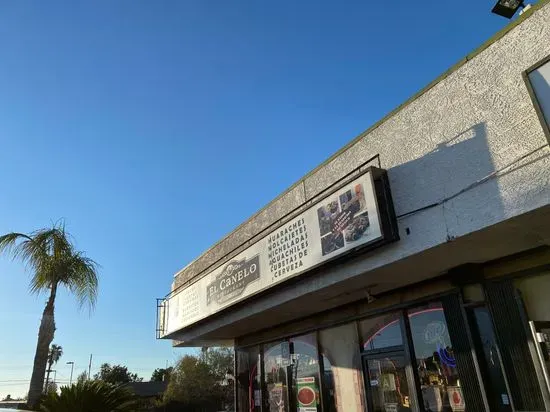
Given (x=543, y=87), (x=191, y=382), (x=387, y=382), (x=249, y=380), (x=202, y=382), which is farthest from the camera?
(x=202, y=382)

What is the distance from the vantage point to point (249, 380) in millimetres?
13539

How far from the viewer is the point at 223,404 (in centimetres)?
4209

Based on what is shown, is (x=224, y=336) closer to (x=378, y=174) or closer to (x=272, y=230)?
(x=272, y=230)

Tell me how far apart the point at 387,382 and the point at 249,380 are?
230 inches

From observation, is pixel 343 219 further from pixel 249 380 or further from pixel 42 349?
pixel 42 349

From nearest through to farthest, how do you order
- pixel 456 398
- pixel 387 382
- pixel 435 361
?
pixel 456 398 → pixel 435 361 → pixel 387 382

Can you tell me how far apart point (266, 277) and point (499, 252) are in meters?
4.68

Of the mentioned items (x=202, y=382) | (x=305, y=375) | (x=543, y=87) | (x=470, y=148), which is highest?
(x=543, y=87)

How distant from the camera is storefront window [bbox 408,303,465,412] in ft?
25.0

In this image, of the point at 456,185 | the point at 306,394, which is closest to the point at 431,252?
the point at 456,185

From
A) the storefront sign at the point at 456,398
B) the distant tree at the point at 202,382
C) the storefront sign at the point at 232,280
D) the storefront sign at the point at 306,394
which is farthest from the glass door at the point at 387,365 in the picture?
the distant tree at the point at 202,382

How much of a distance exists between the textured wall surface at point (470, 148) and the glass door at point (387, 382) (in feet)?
8.79

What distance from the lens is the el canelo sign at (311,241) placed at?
283 inches

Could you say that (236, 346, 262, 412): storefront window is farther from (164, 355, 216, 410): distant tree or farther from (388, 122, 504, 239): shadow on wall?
(164, 355, 216, 410): distant tree
